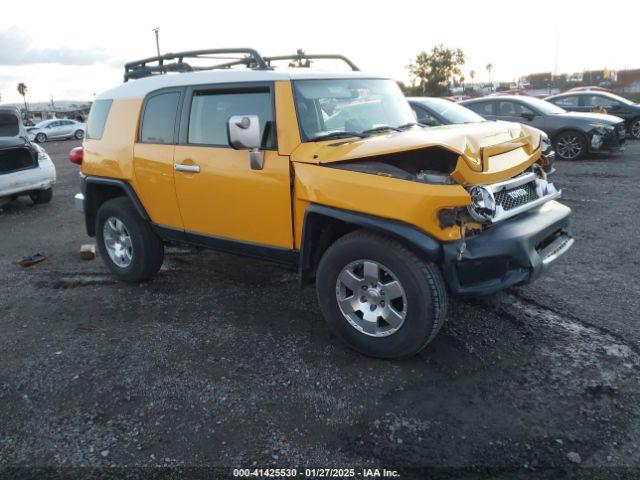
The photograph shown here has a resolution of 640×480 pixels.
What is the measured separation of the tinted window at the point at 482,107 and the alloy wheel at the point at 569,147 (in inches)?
66.6

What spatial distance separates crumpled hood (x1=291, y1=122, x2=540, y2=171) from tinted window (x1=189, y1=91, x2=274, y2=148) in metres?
0.42

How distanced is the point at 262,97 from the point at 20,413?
2659mm

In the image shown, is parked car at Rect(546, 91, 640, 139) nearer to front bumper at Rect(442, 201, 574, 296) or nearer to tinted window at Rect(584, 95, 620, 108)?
tinted window at Rect(584, 95, 620, 108)

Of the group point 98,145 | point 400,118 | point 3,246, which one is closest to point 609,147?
point 400,118

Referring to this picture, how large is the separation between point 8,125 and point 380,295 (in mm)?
8693

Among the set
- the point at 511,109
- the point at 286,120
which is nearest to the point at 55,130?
the point at 511,109

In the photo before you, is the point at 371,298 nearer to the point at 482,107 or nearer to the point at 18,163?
the point at 18,163

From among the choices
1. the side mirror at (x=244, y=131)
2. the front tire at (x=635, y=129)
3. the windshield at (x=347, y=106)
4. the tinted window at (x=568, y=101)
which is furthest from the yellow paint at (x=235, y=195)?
the front tire at (x=635, y=129)

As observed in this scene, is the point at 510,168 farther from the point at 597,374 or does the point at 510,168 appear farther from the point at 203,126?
the point at 203,126

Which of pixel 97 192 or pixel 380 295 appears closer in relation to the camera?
pixel 380 295

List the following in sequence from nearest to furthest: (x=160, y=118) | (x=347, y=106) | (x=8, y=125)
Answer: (x=347, y=106), (x=160, y=118), (x=8, y=125)

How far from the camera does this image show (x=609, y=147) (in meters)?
11.6

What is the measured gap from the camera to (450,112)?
9.05 m

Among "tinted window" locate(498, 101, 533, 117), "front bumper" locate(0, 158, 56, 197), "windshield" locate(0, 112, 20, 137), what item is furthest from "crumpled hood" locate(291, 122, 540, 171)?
"tinted window" locate(498, 101, 533, 117)
